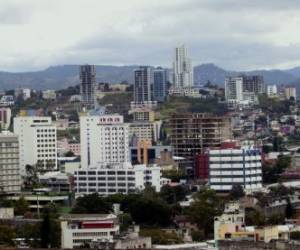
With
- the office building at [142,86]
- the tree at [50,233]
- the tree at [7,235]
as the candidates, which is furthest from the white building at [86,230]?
the office building at [142,86]

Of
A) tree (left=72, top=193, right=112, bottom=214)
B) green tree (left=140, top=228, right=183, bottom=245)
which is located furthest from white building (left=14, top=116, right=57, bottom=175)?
green tree (left=140, top=228, right=183, bottom=245)

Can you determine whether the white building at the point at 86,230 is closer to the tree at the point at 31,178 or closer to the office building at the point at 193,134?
the tree at the point at 31,178

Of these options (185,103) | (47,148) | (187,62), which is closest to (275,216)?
(47,148)

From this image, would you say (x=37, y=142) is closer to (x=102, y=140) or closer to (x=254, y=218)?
(x=102, y=140)

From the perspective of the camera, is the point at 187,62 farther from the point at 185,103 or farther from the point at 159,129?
the point at 159,129

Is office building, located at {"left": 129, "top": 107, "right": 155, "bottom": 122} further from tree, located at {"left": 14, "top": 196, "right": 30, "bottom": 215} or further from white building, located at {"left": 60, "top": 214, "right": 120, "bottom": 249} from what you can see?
white building, located at {"left": 60, "top": 214, "right": 120, "bottom": 249}

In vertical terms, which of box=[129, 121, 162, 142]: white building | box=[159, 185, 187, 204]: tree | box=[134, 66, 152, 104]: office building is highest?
box=[134, 66, 152, 104]: office building
